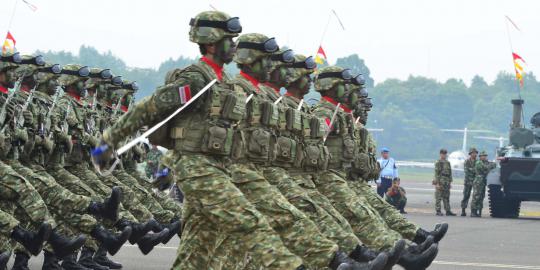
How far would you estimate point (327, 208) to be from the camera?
12.0 m

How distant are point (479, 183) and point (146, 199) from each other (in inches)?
605

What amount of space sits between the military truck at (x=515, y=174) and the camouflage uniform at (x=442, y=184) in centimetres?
104

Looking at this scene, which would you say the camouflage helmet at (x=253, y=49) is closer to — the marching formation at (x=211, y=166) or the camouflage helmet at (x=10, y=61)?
the marching formation at (x=211, y=166)

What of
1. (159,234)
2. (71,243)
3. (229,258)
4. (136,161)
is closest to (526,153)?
(136,161)

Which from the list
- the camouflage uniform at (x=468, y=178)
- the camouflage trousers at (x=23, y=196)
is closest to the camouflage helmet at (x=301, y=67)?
the camouflage trousers at (x=23, y=196)

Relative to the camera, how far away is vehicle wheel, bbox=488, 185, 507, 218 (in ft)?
95.3

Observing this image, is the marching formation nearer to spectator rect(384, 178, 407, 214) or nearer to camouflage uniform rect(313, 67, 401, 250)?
camouflage uniform rect(313, 67, 401, 250)

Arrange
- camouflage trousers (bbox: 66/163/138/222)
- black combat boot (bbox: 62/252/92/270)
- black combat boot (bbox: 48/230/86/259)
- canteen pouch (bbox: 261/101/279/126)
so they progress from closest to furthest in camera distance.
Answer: canteen pouch (bbox: 261/101/279/126)
black combat boot (bbox: 48/230/86/259)
black combat boot (bbox: 62/252/92/270)
camouflage trousers (bbox: 66/163/138/222)

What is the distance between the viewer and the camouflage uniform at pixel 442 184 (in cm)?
2973

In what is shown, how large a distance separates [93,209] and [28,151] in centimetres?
87

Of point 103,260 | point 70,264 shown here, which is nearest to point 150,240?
point 103,260

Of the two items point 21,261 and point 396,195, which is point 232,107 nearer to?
point 21,261

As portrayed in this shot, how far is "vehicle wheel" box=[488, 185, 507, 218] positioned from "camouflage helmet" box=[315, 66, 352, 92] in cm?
1564

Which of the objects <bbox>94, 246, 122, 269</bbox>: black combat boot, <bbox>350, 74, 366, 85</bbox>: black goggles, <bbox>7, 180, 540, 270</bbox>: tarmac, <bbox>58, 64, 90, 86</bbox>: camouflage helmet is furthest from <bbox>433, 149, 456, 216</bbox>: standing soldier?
<bbox>94, 246, 122, 269</bbox>: black combat boot
